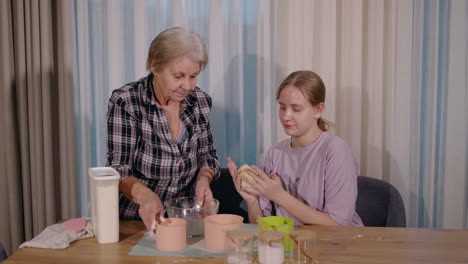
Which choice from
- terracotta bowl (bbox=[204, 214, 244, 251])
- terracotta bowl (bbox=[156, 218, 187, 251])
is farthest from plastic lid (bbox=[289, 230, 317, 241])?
terracotta bowl (bbox=[156, 218, 187, 251])

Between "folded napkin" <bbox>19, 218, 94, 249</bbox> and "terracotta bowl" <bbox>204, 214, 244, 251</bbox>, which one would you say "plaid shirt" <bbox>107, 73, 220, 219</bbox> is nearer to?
"folded napkin" <bbox>19, 218, 94, 249</bbox>

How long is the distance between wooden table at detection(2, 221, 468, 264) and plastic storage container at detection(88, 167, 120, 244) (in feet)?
0.11

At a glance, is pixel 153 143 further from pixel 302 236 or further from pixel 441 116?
pixel 441 116

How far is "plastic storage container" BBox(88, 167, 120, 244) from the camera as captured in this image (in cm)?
150

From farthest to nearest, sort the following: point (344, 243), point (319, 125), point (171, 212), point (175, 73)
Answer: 1. point (319, 125)
2. point (175, 73)
3. point (171, 212)
4. point (344, 243)

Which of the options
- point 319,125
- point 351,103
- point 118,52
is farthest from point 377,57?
point 118,52

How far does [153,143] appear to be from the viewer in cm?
205

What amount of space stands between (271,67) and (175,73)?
0.97m

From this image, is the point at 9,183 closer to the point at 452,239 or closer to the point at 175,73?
the point at 175,73

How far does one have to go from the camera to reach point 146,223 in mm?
1576

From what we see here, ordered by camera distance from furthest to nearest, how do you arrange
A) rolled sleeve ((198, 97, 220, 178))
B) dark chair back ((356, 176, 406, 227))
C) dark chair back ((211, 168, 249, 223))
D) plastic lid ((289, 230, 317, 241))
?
dark chair back ((211, 168, 249, 223)), rolled sleeve ((198, 97, 220, 178)), dark chair back ((356, 176, 406, 227)), plastic lid ((289, 230, 317, 241))

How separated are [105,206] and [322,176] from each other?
0.87 m

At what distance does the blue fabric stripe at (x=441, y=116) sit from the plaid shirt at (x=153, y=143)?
142 cm

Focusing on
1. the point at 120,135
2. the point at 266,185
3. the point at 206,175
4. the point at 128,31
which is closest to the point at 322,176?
the point at 266,185
